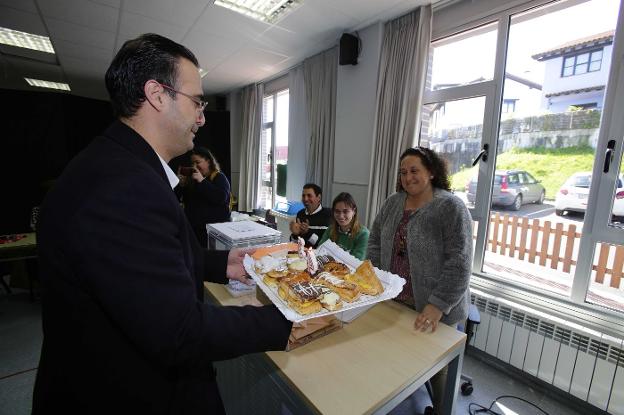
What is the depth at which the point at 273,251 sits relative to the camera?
4.16 ft

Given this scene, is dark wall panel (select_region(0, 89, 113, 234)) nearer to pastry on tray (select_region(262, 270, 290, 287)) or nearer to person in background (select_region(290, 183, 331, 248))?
person in background (select_region(290, 183, 331, 248))

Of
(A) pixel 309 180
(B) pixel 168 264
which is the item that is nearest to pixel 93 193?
(B) pixel 168 264

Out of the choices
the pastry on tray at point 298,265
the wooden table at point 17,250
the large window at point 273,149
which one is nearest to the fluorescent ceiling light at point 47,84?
the large window at point 273,149

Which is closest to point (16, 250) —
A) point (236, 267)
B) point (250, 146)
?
point (236, 267)

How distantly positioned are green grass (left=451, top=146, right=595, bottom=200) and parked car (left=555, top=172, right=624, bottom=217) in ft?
0.12

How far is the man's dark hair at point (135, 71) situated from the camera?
64 cm

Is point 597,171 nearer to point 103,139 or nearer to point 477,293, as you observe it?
point 477,293

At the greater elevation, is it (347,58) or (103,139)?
(347,58)

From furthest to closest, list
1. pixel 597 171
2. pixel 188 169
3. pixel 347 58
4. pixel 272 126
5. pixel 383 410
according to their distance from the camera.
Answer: pixel 272 126 < pixel 347 58 < pixel 188 169 < pixel 597 171 < pixel 383 410

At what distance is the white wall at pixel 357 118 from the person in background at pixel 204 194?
129 centimetres

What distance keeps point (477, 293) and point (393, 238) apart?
121 cm

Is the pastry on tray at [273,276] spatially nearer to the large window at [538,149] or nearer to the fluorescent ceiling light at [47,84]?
the large window at [538,149]

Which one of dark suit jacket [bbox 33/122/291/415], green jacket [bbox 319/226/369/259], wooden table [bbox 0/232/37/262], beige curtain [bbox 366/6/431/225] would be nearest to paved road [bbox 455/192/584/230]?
beige curtain [bbox 366/6/431/225]

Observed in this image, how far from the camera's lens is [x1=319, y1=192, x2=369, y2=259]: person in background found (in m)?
2.22
